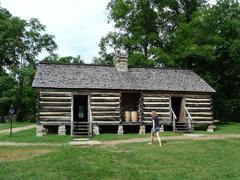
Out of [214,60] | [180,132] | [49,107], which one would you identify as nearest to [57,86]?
[49,107]

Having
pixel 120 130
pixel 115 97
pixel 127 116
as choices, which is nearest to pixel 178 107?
pixel 127 116

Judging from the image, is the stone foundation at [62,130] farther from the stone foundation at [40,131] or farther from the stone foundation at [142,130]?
the stone foundation at [142,130]

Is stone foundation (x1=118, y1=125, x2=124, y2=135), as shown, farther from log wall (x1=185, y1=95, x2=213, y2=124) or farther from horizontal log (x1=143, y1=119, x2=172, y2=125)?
log wall (x1=185, y1=95, x2=213, y2=124)

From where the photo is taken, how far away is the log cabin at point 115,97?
2631 cm

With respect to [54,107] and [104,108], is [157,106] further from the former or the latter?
[54,107]

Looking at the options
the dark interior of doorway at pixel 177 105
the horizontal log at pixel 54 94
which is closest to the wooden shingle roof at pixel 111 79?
the horizontal log at pixel 54 94

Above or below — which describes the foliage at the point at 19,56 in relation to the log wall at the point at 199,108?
above

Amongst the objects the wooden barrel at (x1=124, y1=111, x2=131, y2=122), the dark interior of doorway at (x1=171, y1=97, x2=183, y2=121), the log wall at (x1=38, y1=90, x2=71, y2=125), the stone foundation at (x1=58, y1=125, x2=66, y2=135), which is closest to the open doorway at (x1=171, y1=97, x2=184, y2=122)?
the dark interior of doorway at (x1=171, y1=97, x2=183, y2=121)

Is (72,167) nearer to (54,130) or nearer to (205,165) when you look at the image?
(205,165)

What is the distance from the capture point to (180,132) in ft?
89.0

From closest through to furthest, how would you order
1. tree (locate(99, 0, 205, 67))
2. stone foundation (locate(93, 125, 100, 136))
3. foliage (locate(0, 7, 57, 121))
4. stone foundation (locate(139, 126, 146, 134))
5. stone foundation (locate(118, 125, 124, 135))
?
stone foundation (locate(93, 125, 100, 136)), stone foundation (locate(118, 125, 124, 135)), stone foundation (locate(139, 126, 146, 134)), tree (locate(99, 0, 205, 67)), foliage (locate(0, 7, 57, 121))

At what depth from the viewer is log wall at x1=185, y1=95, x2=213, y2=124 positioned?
95.5ft

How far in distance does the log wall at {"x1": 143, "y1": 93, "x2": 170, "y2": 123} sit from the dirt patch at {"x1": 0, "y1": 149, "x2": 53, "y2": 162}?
1169 centimetres

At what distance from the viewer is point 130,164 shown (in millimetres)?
13312
